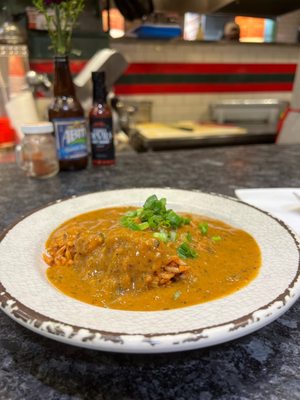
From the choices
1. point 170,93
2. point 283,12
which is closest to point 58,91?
point 170,93

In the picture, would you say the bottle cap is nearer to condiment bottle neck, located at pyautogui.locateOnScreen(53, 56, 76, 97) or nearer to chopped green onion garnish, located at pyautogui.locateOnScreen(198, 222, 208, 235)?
condiment bottle neck, located at pyautogui.locateOnScreen(53, 56, 76, 97)

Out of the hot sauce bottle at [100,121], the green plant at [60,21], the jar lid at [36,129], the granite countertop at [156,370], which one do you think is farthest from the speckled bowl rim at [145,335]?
the green plant at [60,21]

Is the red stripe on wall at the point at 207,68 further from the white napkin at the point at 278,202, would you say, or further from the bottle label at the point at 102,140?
the white napkin at the point at 278,202

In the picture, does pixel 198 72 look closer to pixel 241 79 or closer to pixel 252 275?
pixel 241 79

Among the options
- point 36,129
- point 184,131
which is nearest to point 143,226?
point 36,129

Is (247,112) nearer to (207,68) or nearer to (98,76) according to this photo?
(207,68)
